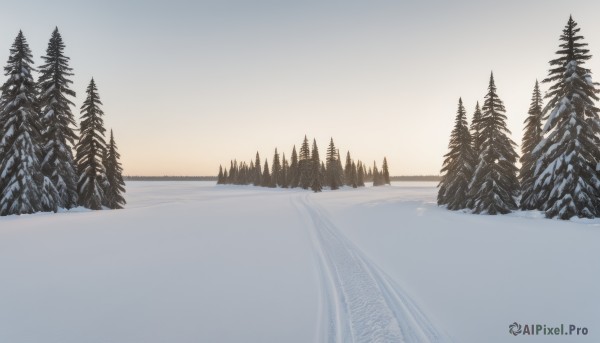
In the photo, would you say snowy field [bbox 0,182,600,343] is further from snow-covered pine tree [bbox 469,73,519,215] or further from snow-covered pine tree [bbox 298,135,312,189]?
snow-covered pine tree [bbox 298,135,312,189]

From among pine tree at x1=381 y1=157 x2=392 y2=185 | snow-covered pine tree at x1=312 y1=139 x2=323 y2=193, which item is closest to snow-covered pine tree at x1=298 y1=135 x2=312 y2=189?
snow-covered pine tree at x1=312 y1=139 x2=323 y2=193

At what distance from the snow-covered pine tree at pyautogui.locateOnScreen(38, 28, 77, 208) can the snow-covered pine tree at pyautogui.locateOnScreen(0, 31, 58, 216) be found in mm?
1079

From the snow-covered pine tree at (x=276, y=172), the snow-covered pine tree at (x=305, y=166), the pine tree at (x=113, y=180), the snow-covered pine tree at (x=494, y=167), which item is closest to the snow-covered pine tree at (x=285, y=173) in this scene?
the snow-covered pine tree at (x=276, y=172)

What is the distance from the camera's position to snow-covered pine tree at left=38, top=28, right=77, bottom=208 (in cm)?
2817

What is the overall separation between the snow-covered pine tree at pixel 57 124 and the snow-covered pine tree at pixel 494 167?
1490 inches

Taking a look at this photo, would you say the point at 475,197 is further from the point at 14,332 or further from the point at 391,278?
the point at 14,332

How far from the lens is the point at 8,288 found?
728cm

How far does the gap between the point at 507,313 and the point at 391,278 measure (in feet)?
9.31

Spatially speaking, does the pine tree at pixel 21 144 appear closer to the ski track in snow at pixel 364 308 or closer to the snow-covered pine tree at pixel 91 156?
the snow-covered pine tree at pixel 91 156

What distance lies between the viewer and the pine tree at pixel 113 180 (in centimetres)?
3381

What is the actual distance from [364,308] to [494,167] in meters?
27.5

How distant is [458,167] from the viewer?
3412 centimetres

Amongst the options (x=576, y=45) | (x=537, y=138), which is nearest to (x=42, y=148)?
(x=576, y=45)

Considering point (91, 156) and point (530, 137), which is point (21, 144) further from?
point (530, 137)
